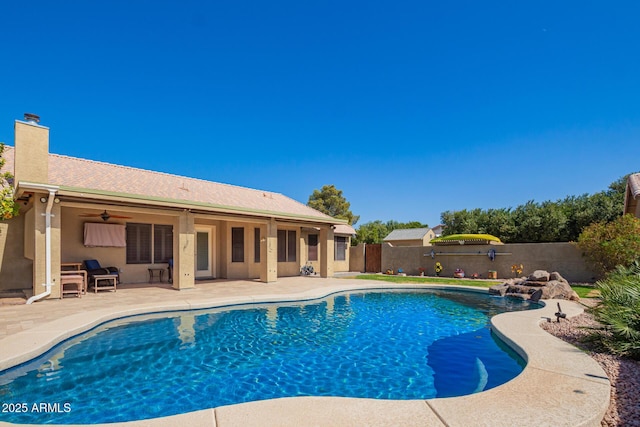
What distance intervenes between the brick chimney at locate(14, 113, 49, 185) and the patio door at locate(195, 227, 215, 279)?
6745 mm

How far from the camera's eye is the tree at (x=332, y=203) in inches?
1882

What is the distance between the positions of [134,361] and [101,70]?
46.7 ft

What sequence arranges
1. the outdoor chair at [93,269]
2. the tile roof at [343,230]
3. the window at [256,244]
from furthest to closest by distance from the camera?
the tile roof at [343,230] → the window at [256,244] → the outdoor chair at [93,269]

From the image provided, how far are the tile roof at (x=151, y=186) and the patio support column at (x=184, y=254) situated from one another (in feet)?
3.01

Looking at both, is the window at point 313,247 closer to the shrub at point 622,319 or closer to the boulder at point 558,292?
the boulder at point 558,292

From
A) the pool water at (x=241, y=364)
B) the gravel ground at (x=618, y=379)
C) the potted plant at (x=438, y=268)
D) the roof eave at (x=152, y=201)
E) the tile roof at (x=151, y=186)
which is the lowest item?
the potted plant at (x=438, y=268)

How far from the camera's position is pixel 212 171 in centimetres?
2922

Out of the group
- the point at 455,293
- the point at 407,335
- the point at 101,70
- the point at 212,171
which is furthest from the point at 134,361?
the point at 212,171

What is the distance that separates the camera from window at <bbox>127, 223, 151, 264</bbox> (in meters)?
13.9

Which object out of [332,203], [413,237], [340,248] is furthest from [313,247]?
[332,203]

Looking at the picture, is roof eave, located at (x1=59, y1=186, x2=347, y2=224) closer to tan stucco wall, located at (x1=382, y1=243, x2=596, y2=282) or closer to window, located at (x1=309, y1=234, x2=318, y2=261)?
window, located at (x1=309, y1=234, x2=318, y2=261)

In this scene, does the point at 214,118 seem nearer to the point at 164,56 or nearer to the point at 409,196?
the point at 164,56

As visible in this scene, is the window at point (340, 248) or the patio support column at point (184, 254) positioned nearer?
the patio support column at point (184, 254)

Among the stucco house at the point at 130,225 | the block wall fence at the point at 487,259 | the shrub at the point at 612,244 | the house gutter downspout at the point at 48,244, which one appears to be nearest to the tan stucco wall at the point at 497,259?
the block wall fence at the point at 487,259
